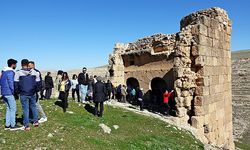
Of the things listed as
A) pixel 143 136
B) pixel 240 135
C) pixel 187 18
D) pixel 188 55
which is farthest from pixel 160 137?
pixel 240 135

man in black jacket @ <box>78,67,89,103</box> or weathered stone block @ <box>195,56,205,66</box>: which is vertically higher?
weathered stone block @ <box>195,56,205,66</box>

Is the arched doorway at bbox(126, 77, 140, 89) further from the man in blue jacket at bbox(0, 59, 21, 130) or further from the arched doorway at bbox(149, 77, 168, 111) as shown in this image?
the man in blue jacket at bbox(0, 59, 21, 130)

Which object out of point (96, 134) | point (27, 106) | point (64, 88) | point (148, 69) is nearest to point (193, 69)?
point (148, 69)

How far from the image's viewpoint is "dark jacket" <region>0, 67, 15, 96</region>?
9656mm

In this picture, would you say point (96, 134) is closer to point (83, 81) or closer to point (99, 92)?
point (99, 92)

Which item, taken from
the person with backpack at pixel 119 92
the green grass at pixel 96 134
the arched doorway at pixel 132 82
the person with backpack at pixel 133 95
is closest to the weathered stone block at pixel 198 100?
the green grass at pixel 96 134

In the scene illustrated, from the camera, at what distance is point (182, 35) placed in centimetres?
1741

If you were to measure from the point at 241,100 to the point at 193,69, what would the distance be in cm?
2847

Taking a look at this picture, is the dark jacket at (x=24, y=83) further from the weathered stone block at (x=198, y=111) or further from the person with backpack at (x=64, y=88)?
the weathered stone block at (x=198, y=111)

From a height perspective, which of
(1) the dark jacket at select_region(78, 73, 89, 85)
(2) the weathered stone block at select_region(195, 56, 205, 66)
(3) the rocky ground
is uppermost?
(2) the weathered stone block at select_region(195, 56, 205, 66)

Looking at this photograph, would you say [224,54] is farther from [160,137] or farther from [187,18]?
[160,137]

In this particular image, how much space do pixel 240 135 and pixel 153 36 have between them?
44.8 feet

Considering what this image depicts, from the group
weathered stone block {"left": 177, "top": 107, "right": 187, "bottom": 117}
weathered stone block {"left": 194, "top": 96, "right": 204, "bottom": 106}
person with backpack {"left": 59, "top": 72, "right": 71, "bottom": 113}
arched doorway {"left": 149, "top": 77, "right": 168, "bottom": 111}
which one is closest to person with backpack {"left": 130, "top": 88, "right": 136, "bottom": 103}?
arched doorway {"left": 149, "top": 77, "right": 168, "bottom": 111}

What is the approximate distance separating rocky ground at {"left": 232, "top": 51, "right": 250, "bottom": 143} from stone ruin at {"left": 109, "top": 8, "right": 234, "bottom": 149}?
9841 millimetres
